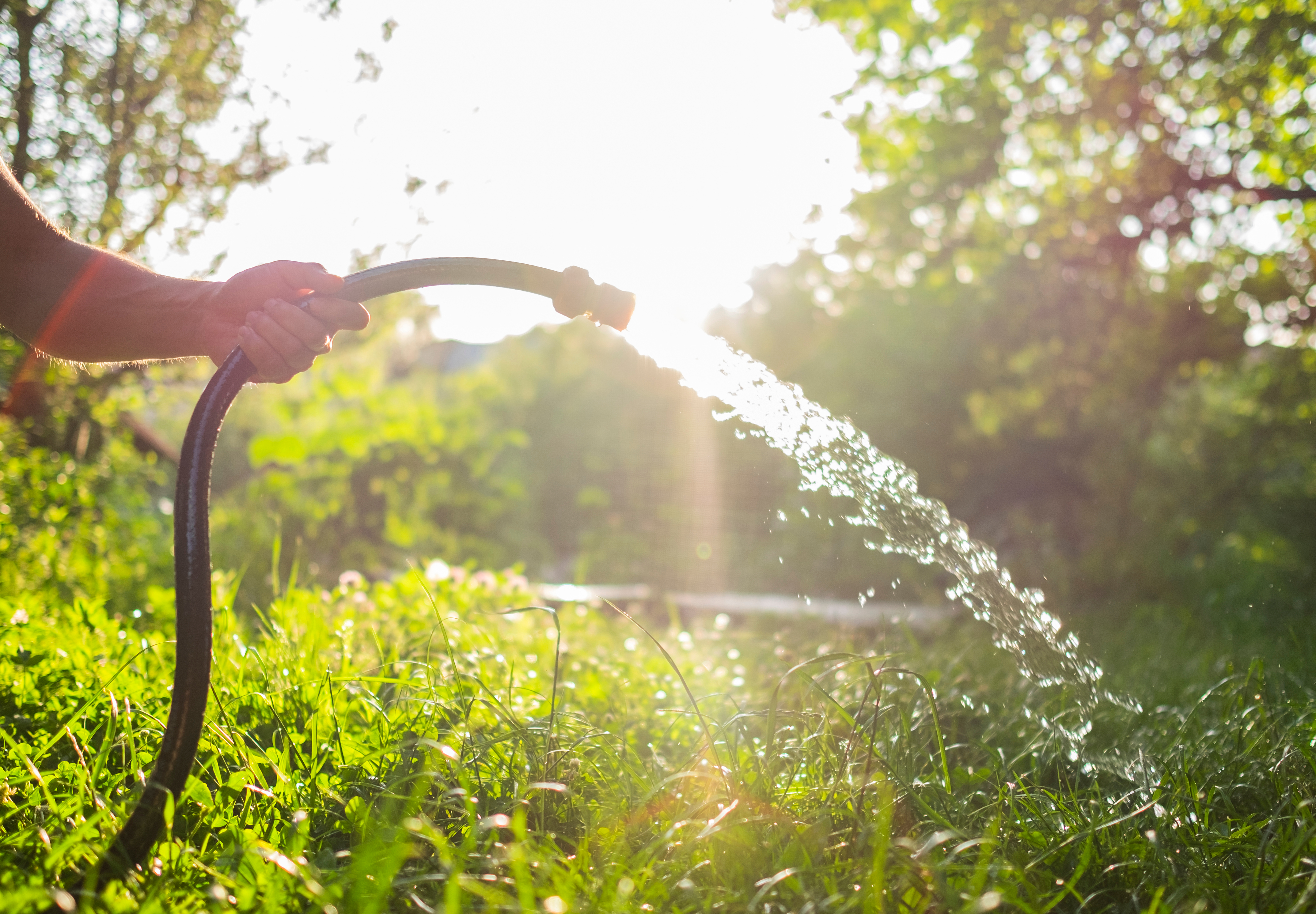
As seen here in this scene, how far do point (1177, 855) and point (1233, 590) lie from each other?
20.8ft

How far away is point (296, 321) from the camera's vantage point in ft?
5.43

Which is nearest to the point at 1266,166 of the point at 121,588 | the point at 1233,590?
the point at 1233,590

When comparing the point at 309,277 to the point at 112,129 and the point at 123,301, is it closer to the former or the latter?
the point at 123,301

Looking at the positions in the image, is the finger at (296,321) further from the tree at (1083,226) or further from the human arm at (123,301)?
the tree at (1083,226)

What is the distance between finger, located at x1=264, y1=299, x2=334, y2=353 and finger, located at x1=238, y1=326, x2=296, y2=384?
5 centimetres

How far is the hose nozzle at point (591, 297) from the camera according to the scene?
1.87m

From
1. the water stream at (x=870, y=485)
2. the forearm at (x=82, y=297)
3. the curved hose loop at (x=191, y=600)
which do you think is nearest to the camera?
the curved hose loop at (x=191, y=600)

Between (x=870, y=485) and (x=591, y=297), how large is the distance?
1023 mm

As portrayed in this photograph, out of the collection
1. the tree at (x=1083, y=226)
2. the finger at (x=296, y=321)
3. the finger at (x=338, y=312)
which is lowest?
the finger at (x=296, y=321)

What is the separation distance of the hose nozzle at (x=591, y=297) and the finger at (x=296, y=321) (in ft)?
1.78

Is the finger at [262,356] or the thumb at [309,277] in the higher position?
the thumb at [309,277]

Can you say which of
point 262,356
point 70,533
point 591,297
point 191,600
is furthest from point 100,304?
point 70,533

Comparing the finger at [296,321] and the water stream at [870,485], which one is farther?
the water stream at [870,485]

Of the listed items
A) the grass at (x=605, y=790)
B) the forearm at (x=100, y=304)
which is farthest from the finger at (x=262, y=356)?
the grass at (x=605, y=790)
